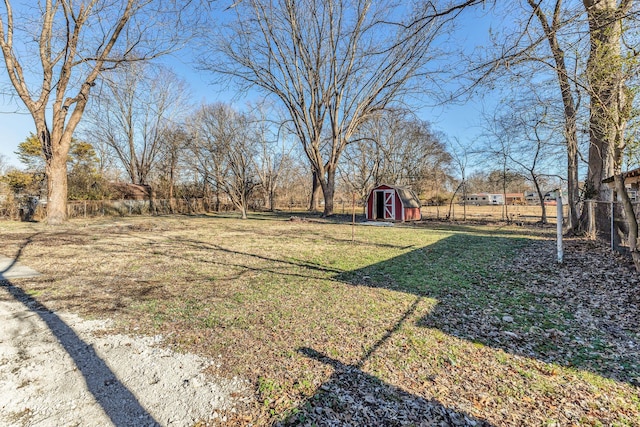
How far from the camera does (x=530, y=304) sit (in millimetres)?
4191

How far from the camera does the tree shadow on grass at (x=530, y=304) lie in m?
2.89

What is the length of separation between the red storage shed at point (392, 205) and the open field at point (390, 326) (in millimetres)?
11395

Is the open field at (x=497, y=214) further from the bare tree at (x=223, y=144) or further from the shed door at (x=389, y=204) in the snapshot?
the bare tree at (x=223, y=144)

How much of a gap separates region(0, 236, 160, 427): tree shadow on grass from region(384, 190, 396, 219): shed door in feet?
56.1

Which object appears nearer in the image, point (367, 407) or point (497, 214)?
point (367, 407)

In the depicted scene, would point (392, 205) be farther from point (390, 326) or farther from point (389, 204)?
point (390, 326)

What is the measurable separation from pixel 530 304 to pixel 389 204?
14962mm

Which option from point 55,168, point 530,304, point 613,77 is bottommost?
point 530,304

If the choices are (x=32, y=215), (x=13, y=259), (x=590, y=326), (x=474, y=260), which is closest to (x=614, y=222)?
(x=474, y=260)

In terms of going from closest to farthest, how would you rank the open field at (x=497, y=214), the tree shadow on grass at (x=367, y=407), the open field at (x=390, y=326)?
the tree shadow on grass at (x=367, y=407), the open field at (x=390, y=326), the open field at (x=497, y=214)

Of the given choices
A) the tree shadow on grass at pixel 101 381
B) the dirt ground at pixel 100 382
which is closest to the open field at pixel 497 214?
the dirt ground at pixel 100 382

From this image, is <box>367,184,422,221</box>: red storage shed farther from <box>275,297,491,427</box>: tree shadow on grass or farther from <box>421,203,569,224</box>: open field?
<box>275,297,491,427</box>: tree shadow on grass

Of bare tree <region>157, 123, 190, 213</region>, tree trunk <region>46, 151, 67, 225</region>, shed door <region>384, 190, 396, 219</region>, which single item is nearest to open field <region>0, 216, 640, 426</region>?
tree trunk <region>46, 151, 67, 225</region>

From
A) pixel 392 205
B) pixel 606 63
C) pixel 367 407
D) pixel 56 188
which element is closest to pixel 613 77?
pixel 606 63
